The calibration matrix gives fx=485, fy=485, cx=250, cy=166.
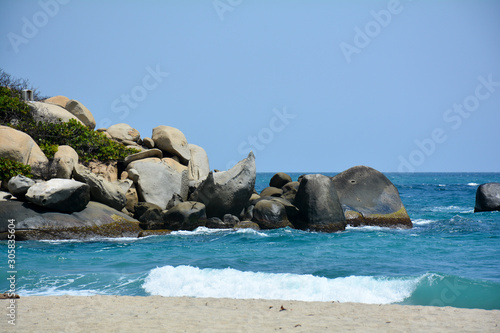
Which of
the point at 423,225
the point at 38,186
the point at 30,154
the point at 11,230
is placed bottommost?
the point at 423,225

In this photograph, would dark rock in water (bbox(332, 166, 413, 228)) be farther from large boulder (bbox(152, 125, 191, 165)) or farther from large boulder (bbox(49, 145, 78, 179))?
large boulder (bbox(49, 145, 78, 179))

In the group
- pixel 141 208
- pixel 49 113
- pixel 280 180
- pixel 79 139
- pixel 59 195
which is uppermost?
pixel 49 113

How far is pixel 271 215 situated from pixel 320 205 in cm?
202

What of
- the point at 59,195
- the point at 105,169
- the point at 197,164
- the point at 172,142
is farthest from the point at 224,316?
the point at 197,164

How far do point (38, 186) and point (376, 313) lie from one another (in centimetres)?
1206

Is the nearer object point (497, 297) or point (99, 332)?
point (99, 332)

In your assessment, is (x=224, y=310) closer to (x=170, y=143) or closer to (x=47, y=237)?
(x=47, y=237)

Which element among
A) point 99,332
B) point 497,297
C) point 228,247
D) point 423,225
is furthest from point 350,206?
point 99,332

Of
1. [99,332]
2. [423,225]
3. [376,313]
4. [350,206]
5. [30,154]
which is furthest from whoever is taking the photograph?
[423,225]

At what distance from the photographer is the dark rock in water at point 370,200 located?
20.5 metres

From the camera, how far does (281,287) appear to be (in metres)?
10.6

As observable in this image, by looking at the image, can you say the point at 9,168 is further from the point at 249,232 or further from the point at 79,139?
the point at 249,232

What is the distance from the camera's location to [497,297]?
32.7 ft

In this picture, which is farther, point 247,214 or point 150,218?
point 247,214
